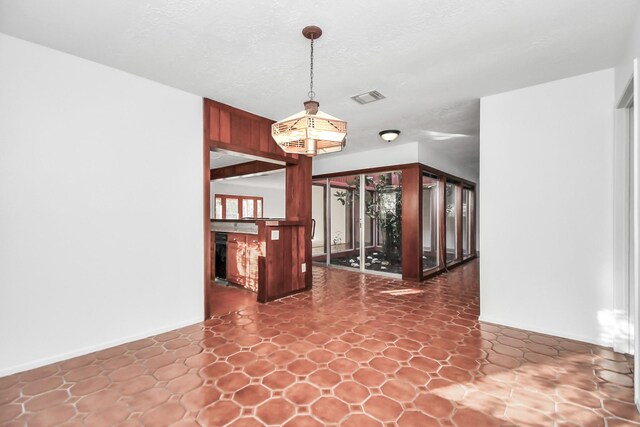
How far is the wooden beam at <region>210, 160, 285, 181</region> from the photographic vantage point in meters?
6.14

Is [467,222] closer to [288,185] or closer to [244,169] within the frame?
[288,185]

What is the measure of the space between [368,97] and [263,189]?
760 centimetres

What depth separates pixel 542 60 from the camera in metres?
2.62

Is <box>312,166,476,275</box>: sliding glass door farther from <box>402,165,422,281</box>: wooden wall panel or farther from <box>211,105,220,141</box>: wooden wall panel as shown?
<box>211,105,220,141</box>: wooden wall panel

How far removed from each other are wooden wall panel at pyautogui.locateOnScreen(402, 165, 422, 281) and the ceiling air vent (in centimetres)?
221

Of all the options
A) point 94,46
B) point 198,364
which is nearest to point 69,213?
point 94,46

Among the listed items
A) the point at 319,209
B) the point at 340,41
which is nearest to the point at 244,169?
the point at 319,209

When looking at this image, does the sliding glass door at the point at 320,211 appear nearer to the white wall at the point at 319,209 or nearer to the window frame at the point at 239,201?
the white wall at the point at 319,209

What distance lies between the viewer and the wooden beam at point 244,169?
6.14m

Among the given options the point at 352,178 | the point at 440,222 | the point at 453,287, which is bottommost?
the point at 453,287

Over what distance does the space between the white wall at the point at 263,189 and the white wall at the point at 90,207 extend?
5568 mm

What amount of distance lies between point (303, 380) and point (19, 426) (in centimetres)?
165

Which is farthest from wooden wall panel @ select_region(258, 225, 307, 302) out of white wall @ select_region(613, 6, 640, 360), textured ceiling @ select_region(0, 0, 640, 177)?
white wall @ select_region(613, 6, 640, 360)

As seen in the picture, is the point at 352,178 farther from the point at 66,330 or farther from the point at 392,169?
the point at 66,330
